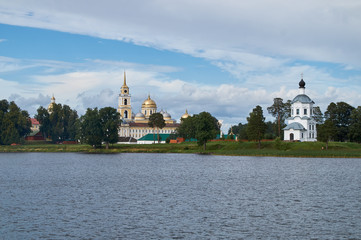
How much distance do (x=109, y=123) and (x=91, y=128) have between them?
17.0ft

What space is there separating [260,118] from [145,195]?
246 ft

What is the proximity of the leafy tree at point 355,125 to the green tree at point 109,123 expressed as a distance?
62.3m

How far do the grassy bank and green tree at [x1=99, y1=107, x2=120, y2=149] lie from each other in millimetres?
3721

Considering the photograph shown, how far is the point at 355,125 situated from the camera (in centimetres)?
11625

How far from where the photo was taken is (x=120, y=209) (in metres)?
34.9

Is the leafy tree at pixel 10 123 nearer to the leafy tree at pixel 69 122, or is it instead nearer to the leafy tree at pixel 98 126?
the leafy tree at pixel 69 122

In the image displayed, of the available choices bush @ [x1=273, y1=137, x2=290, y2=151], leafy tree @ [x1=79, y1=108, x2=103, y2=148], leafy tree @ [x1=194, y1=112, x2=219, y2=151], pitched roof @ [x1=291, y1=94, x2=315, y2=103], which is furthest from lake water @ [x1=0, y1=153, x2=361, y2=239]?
pitched roof @ [x1=291, y1=94, x2=315, y2=103]

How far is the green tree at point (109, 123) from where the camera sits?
5143 inches

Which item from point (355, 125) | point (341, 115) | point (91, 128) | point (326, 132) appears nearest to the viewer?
point (326, 132)

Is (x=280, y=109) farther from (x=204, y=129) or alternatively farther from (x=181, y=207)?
(x=181, y=207)

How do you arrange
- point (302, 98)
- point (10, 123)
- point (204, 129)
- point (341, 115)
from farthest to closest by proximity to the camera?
point (10, 123)
point (302, 98)
point (341, 115)
point (204, 129)

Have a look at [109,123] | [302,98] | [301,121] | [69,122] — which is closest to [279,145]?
[301,121]

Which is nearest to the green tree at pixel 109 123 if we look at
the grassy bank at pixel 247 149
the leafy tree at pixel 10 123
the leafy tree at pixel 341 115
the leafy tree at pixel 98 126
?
the leafy tree at pixel 98 126

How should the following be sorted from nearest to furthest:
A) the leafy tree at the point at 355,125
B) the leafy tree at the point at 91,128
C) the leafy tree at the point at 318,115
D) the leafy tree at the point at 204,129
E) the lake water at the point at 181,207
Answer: the lake water at the point at 181,207
the leafy tree at the point at 355,125
the leafy tree at the point at 204,129
the leafy tree at the point at 91,128
the leafy tree at the point at 318,115
